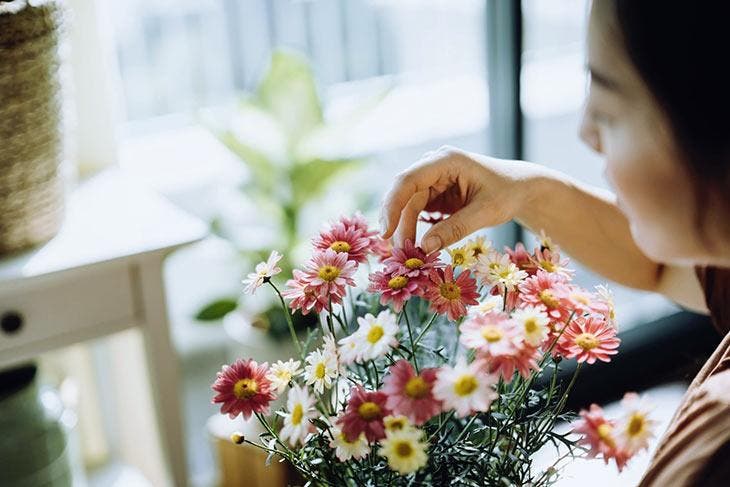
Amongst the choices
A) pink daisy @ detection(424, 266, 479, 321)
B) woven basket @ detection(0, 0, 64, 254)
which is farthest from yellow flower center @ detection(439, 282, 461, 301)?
woven basket @ detection(0, 0, 64, 254)

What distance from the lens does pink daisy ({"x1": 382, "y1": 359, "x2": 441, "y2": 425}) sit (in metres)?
0.58

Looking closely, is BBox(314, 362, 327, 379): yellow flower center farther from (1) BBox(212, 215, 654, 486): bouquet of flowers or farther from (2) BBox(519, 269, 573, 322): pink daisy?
(2) BBox(519, 269, 573, 322): pink daisy

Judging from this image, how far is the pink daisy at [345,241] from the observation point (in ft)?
2.34

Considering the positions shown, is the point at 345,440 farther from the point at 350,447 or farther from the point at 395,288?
the point at 395,288

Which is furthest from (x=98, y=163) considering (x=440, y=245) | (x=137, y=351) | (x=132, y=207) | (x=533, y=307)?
(x=533, y=307)

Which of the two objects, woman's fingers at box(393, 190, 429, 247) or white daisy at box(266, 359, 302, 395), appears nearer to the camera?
white daisy at box(266, 359, 302, 395)

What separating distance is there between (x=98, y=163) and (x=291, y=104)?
350 mm

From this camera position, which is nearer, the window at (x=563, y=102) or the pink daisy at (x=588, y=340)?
the pink daisy at (x=588, y=340)

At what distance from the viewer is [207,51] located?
2350mm

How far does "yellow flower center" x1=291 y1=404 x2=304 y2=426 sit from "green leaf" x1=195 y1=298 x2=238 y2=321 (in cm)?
118

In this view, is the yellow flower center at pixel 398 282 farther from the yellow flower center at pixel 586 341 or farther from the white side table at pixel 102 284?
the white side table at pixel 102 284

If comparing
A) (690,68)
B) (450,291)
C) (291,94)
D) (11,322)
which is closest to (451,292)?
(450,291)

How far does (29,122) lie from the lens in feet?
3.80

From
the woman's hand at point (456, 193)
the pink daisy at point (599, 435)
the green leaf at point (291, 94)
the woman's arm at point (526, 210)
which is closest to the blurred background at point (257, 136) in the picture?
the green leaf at point (291, 94)
